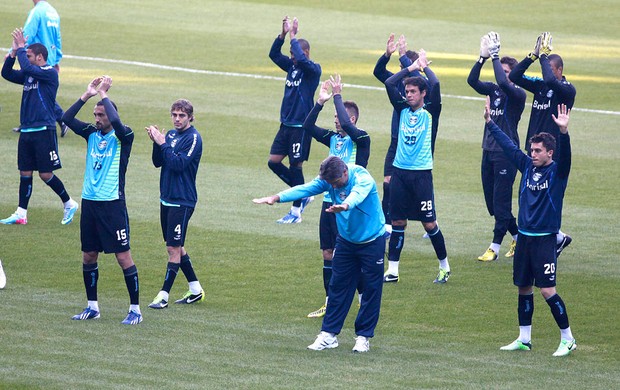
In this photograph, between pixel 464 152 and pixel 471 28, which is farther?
pixel 471 28

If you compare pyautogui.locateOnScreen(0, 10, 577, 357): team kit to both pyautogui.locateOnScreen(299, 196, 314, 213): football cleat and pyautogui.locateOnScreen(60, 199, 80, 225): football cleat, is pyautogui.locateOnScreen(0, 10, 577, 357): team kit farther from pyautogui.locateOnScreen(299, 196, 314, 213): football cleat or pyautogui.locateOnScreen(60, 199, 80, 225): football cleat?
pyautogui.locateOnScreen(299, 196, 314, 213): football cleat

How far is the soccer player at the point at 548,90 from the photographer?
1380cm

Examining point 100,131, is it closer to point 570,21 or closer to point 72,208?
point 72,208

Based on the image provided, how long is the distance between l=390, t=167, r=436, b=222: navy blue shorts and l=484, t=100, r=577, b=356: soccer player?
104 inches

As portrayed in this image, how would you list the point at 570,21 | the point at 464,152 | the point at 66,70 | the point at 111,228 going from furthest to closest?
the point at 570,21 < the point at 66,70 < the point at 464,152 < the point at 111,228

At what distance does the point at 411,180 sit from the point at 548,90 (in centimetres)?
248

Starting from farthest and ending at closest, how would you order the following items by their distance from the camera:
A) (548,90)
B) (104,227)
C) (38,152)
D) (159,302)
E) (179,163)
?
(38,152)
(548,90)
(159,302)
(179,163)
(104,227)

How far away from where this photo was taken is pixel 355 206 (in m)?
10.7

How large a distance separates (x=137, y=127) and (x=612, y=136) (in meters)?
10.3

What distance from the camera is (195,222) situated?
1680 cm

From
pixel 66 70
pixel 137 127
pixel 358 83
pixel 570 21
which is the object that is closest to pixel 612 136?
pixel 358 83

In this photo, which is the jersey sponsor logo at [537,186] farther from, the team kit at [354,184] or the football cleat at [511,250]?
the football cleat at [511,250]

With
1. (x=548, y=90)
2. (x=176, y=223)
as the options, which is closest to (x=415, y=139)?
(x=548, y=90)

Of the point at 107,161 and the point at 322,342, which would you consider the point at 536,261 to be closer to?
the point at 322,342
